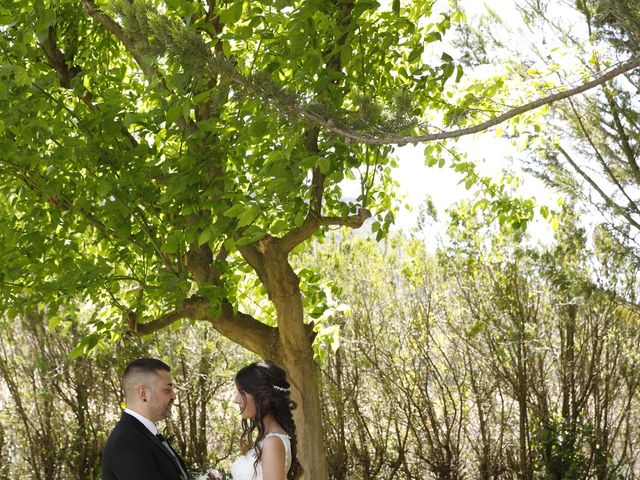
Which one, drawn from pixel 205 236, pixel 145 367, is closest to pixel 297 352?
pixel 205 236

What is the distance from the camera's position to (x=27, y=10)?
5.46 meters

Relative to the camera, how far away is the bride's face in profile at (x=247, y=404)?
4069mm

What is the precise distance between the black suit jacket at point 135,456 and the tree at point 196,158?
1230 millimetres

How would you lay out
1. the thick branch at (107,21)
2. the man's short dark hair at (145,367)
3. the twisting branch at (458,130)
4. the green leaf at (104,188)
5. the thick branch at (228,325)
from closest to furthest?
the twisting branch at (458,130), the man's short dark hair at (145,367), the green leaf at (104,188), the thick branch at (107,21), the thick branch at (228,325)

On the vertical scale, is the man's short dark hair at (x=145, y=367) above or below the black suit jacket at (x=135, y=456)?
above

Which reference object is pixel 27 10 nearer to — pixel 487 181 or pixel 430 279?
Answer: pixel 487 181

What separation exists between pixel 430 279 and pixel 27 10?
478 cm

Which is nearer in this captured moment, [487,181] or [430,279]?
[487,181]

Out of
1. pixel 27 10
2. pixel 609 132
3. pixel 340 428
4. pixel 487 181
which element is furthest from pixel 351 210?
pixel 340 428

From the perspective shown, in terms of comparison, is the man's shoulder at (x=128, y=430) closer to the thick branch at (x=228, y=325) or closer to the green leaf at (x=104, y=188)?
the green leaf at (x=104, y=188)

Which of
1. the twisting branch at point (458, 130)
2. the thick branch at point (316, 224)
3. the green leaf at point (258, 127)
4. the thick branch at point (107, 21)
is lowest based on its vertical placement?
the twisting branch at point (458, 130)

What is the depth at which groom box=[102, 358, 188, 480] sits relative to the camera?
384 centimetres

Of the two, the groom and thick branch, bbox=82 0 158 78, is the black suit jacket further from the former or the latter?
thick branch, bbox=82 0 158 78

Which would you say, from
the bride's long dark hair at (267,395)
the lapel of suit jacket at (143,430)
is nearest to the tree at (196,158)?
the bride's long dark hair at (267,395)
